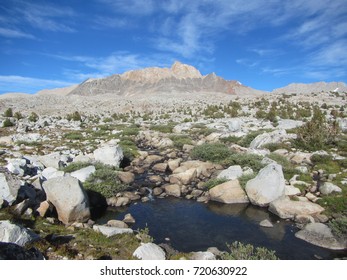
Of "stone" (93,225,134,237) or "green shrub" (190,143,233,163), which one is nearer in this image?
"stone" (93,225,134,237)

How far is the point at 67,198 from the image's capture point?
11.9 m

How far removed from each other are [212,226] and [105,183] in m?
6.54

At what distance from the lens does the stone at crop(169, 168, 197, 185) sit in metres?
18.0

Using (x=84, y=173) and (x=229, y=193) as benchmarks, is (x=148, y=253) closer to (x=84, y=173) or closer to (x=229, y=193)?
(x=229, y=193)

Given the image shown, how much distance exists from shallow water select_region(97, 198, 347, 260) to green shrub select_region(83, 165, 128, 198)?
133 centimetres

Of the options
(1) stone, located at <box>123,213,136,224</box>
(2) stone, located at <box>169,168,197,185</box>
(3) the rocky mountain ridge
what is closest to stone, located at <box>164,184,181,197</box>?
(2) stone, located at <box>169,168,197,185</box>

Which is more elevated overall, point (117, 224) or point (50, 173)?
point (50, 173)

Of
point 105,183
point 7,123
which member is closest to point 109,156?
point 105,183

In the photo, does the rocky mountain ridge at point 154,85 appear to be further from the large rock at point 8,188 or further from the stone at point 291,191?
the large rock at point 8,188

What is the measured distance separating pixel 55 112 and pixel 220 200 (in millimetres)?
64819

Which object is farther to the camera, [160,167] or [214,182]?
[160,167]

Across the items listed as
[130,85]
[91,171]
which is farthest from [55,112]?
[130,85]

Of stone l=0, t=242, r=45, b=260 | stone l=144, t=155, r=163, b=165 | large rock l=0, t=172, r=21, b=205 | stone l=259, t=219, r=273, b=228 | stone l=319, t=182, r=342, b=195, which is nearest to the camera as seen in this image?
stone l=0, t=242, r=45, b=260

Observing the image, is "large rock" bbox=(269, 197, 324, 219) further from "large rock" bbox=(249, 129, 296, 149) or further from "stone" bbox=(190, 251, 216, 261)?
"large rock" bbox=(249, 129, 296, 149)
